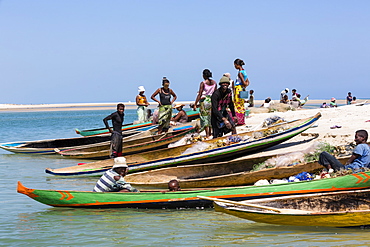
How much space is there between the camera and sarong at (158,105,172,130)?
15.1 m

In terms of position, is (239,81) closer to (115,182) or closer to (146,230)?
(115,182)

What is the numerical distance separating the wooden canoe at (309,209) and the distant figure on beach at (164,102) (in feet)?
25.6

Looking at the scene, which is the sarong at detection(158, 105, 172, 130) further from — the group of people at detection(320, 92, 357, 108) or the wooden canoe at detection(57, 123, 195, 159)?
the group of people at detection(320, 92, 357, 108)

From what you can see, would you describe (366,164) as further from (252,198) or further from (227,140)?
(227,140)

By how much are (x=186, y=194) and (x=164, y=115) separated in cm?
724

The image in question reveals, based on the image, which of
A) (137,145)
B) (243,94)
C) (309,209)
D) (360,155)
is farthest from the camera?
(137,145)

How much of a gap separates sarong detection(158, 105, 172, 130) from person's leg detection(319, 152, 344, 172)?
7251 mm

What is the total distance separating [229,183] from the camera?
9438mm

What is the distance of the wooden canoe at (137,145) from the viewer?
49.2 feet

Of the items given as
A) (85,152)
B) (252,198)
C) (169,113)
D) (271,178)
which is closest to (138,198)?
(252,198)

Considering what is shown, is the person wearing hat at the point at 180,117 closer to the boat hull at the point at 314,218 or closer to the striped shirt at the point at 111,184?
the striped shirt at the point at 111,184

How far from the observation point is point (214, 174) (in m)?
10.3

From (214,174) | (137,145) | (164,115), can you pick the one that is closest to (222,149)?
(214,174)

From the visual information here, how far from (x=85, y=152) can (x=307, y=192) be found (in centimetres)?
1110
